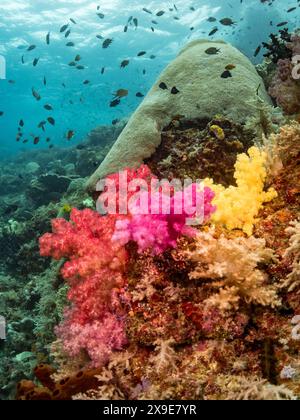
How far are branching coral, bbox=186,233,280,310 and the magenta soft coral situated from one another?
864 mm

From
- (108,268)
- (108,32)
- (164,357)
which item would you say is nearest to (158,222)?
(108,268)

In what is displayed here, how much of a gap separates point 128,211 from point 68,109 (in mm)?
72923

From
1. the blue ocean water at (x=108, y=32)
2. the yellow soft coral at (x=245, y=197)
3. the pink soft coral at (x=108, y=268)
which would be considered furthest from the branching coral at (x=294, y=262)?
the blue ocean water at (x=108, y=32)

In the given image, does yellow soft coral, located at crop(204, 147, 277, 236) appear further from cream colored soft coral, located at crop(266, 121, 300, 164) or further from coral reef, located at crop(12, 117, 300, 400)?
cream colored soft coral, located at crop(266, 121, 300, 164)

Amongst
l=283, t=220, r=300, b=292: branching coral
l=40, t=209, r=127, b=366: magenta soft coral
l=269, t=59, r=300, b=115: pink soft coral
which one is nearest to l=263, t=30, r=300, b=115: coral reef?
l=269, t=59, r=300, b=115: pink soft coral

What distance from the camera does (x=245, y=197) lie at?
146 inches

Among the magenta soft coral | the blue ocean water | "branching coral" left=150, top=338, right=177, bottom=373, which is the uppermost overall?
the blue ocean water

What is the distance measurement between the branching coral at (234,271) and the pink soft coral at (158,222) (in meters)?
0.28

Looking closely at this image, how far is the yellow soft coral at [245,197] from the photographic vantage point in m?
3.62

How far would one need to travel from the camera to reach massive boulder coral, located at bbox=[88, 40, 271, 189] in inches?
250

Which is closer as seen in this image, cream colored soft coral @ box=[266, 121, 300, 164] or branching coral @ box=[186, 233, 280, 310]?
branching coral @ box=[186, 233, 280, 310]

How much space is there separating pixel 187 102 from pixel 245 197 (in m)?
3.86

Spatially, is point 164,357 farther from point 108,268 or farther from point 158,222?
point 158,222

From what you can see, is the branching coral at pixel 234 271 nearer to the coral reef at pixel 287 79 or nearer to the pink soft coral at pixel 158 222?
the pink soft coral at pixel 158 222
